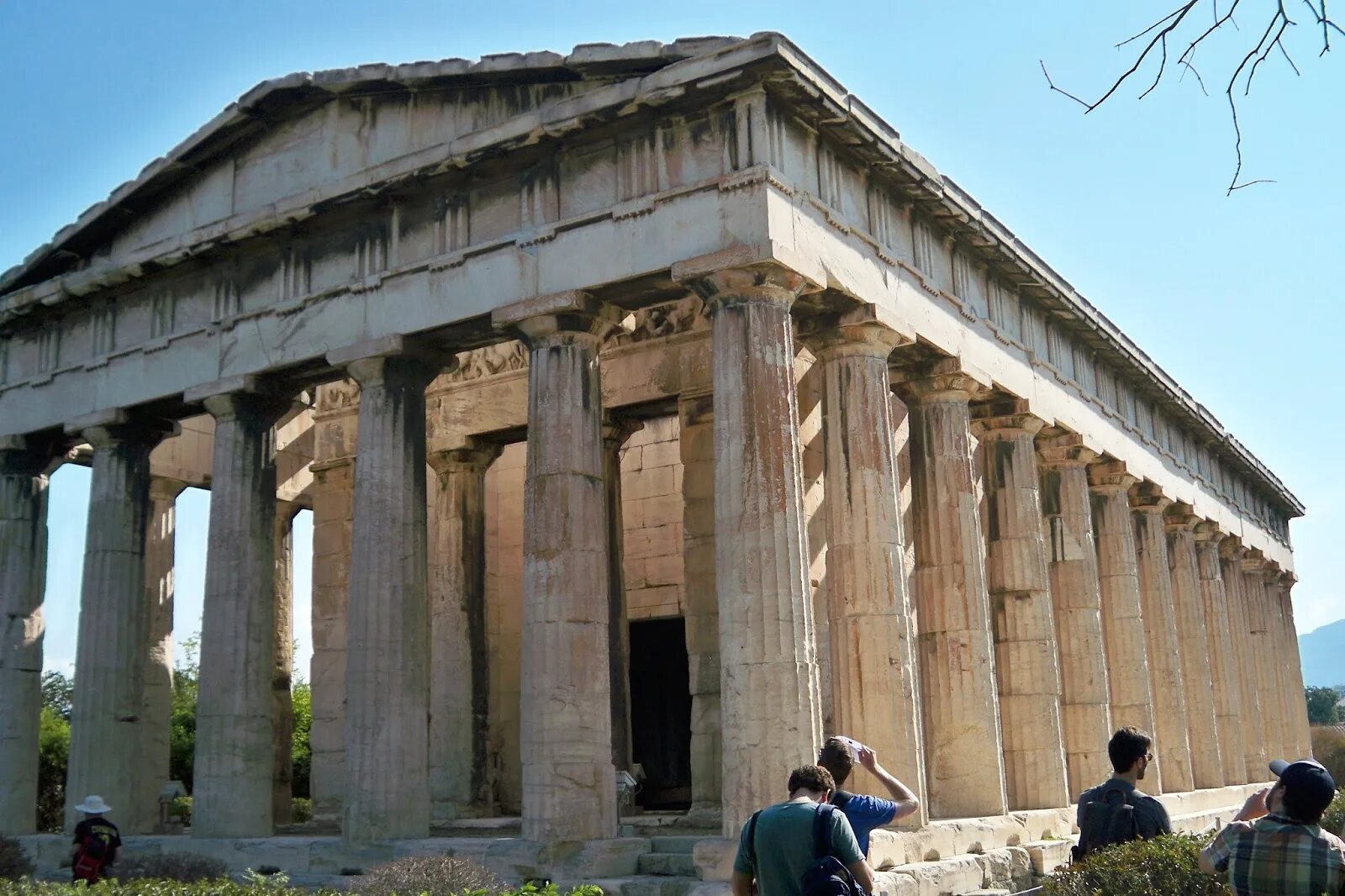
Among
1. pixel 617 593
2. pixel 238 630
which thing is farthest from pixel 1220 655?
pixel 238 630

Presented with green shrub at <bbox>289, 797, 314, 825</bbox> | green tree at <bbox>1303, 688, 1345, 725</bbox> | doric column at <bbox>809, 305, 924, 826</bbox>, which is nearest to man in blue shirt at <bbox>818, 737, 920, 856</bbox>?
doric column at <bbox>809, 305, 924, 826</bbox>

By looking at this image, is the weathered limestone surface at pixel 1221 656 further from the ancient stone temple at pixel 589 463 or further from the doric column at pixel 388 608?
the doric column at pixel 388 608

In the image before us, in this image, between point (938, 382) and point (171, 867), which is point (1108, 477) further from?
point (171, 867)

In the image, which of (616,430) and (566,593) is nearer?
(566,593)

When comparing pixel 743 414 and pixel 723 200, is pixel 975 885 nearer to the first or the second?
pixel 743 414

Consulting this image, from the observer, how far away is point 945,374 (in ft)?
65.6

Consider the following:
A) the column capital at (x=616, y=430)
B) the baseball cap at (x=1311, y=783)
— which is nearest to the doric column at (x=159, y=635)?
the column capital at (x=616, y=430)

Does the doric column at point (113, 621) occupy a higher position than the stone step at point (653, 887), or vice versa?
the doric column at point (113, 621)

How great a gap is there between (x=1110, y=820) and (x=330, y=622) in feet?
60.5

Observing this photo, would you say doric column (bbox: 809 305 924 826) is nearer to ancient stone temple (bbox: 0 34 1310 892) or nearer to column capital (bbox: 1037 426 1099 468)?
ancient stone temple (bbox: 0 34 1310 892)

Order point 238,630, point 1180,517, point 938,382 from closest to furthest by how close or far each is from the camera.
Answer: point 238,630 → point 938,382 → point 1180,517

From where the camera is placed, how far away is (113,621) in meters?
21.8

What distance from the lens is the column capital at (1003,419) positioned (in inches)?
874

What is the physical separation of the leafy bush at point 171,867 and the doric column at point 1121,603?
52.2 ft
